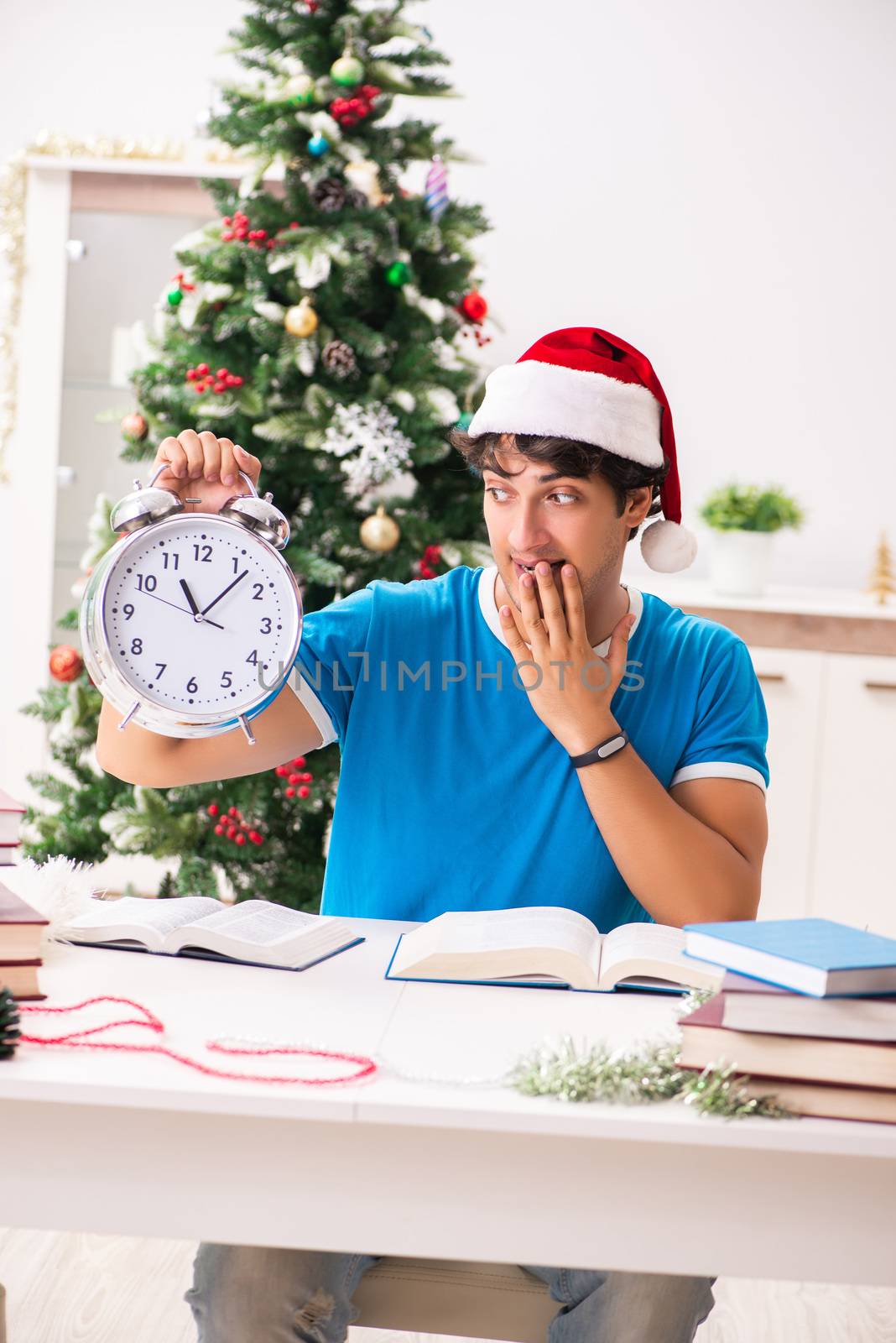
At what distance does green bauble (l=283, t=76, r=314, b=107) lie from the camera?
256cm

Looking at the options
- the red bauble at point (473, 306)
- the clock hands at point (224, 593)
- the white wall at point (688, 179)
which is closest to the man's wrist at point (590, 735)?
the clock hands at point (224, 593)

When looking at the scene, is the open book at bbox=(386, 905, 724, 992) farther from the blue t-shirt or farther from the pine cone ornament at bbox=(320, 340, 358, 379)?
the pine cone ornament at bbox=(320, 340, 358, 379)

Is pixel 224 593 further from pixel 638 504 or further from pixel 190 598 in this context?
pixel 638 504

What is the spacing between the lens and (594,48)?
3.81 metres

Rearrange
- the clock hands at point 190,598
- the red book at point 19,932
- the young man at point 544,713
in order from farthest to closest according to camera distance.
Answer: the young man at point 544,713, the clock hands at point 190,598, the red book at point 19,932

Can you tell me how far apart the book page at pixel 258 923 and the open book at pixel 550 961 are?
0.12 meters

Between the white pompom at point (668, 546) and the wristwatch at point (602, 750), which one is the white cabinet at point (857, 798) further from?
the wristwatch at point (602, 750)

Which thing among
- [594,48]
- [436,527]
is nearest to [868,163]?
[594,48]

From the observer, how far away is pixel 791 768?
137 inches

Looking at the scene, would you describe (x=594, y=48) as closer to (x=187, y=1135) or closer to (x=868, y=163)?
(x=868, y=163)

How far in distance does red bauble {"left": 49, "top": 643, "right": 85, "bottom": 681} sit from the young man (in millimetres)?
1234

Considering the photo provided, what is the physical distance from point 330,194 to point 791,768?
1.92 metres

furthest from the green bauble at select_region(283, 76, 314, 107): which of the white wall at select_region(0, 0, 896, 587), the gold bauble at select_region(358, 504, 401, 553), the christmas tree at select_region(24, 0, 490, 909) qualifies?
the white wall at select_region(0, 0, 896, 587)

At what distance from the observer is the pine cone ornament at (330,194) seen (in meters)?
2.61
